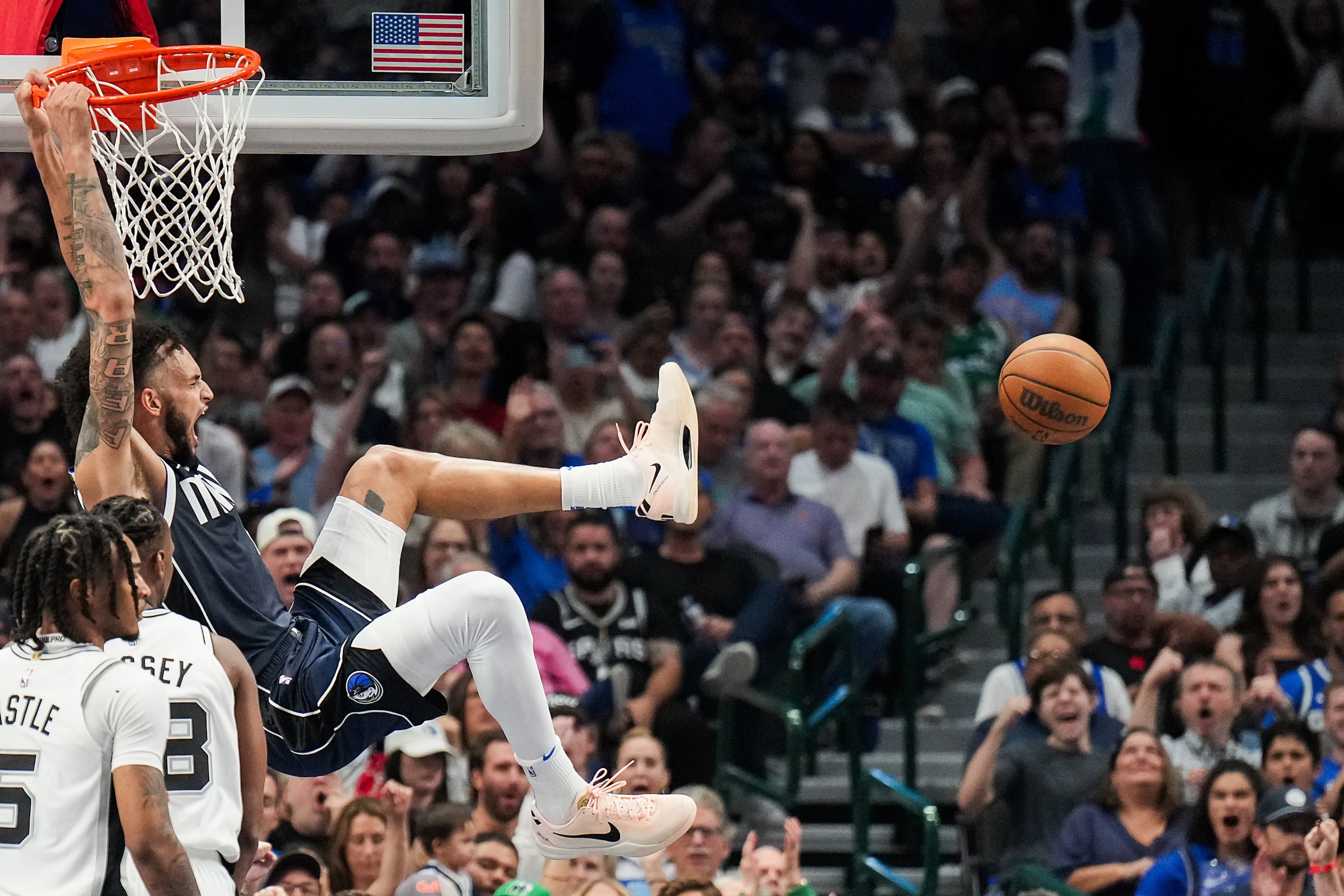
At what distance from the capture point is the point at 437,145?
6387mm

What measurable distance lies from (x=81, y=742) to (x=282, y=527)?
4.10m

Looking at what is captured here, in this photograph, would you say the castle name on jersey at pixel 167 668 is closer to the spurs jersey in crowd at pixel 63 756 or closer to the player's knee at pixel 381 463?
the spurs jersey in crowd at pixel 63 756

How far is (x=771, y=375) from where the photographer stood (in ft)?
38.2

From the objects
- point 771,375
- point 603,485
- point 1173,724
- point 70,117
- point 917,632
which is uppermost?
point 70,117

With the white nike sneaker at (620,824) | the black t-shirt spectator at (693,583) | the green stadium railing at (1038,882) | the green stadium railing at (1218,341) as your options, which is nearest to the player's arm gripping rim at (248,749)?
the white nike sneaker at (620,824)

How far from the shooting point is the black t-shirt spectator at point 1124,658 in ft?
31.9

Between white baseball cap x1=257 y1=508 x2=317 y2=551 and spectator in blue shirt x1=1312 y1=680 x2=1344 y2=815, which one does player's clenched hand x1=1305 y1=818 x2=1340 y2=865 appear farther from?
white baseball cap x1=257 y1=508 x2=317 y2=551

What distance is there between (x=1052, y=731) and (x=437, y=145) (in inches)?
164

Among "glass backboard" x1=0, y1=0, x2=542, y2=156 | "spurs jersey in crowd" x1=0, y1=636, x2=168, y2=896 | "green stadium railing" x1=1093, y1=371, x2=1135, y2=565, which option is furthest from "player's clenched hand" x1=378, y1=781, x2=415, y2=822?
"green stadium railing" x1=1093, y1=371, x2=1135, y2=565

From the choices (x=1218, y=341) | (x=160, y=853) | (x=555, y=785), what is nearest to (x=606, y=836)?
(x=555, y=785)

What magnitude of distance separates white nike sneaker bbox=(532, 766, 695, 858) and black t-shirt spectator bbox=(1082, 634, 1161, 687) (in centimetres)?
396

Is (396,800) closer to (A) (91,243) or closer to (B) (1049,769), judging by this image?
(B) (1049,769)

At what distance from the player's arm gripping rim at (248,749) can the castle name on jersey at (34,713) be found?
586 mm

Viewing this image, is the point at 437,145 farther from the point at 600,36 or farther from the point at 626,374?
the point at 600,36
